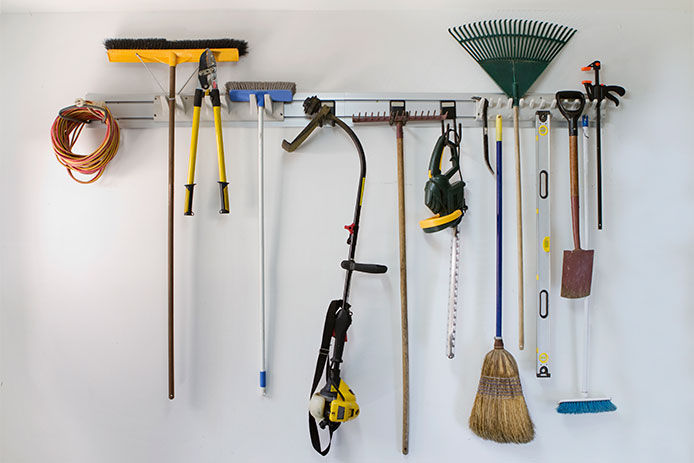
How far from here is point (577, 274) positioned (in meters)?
1.62

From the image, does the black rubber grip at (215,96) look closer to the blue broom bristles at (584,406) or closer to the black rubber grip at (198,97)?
the black rubber grip at (198,97)

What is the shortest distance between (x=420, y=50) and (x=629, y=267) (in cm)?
124

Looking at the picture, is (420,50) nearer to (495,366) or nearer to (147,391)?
(495,366)

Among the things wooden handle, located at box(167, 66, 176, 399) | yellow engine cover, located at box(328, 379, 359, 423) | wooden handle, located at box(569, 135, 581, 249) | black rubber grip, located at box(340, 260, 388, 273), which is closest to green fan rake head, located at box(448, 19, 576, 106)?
wooden handle, located at box(569, 135, 581, 249)

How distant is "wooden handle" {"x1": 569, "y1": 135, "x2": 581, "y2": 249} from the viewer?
5.37ft

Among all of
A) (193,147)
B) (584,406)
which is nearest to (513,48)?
(193,147)

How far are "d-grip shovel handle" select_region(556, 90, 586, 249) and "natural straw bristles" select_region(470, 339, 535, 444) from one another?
530 millimetres

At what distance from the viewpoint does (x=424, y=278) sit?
1716mm

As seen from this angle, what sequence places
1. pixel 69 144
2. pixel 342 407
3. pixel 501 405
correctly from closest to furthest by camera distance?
pixel 342 407
pixel 501 405
pixel 69 144

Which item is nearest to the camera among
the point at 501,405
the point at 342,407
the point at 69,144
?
the point at 342,407

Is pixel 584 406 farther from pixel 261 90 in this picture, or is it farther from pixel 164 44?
pixel 164 44

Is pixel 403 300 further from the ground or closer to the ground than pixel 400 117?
closer to the ground

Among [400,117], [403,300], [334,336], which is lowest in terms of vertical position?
[334,336]

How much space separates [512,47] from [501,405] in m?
1.39
